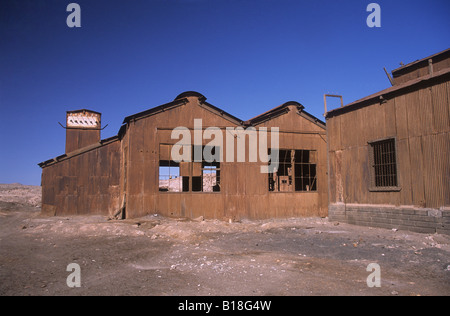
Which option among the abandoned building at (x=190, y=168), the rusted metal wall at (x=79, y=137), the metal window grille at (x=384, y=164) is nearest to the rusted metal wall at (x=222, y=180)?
the abandoned building at (x=190, y=168)

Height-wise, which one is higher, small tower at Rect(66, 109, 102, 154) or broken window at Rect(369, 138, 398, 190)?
small tower at Rect(66, 109, 102, 154)

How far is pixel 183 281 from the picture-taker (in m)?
5.20

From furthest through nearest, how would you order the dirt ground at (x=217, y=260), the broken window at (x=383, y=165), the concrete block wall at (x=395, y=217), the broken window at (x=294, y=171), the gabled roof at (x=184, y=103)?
the broken window at (x=294, y=171) < the gabled roof at (x=184, y=103) < the broken window at (x=383, y=165) < the concrete block wall at (x=395, y=217) < the dirt ground at (x=217, y=260)

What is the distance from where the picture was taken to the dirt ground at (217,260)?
481cm

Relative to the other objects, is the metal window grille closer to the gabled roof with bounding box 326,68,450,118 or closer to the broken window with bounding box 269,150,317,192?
the gabled roof with bounding box 326,68,450,118

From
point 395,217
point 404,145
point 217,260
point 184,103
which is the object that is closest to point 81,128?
point 184,103

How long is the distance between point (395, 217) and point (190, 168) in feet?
27.7

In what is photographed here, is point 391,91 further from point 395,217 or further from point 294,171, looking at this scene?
point 294,171

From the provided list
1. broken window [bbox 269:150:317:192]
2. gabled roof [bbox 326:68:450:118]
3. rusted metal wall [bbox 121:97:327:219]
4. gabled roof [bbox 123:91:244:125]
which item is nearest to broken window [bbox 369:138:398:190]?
gabled roof [bbox 326:68:450:118]

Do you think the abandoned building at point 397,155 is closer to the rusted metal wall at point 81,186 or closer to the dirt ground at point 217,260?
the dirt ground at point 217,260

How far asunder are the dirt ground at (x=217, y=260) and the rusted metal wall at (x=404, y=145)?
4.39 ft

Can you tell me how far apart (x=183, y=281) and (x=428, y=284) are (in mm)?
3914

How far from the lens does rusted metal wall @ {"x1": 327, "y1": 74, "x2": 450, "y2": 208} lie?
30.2ft
